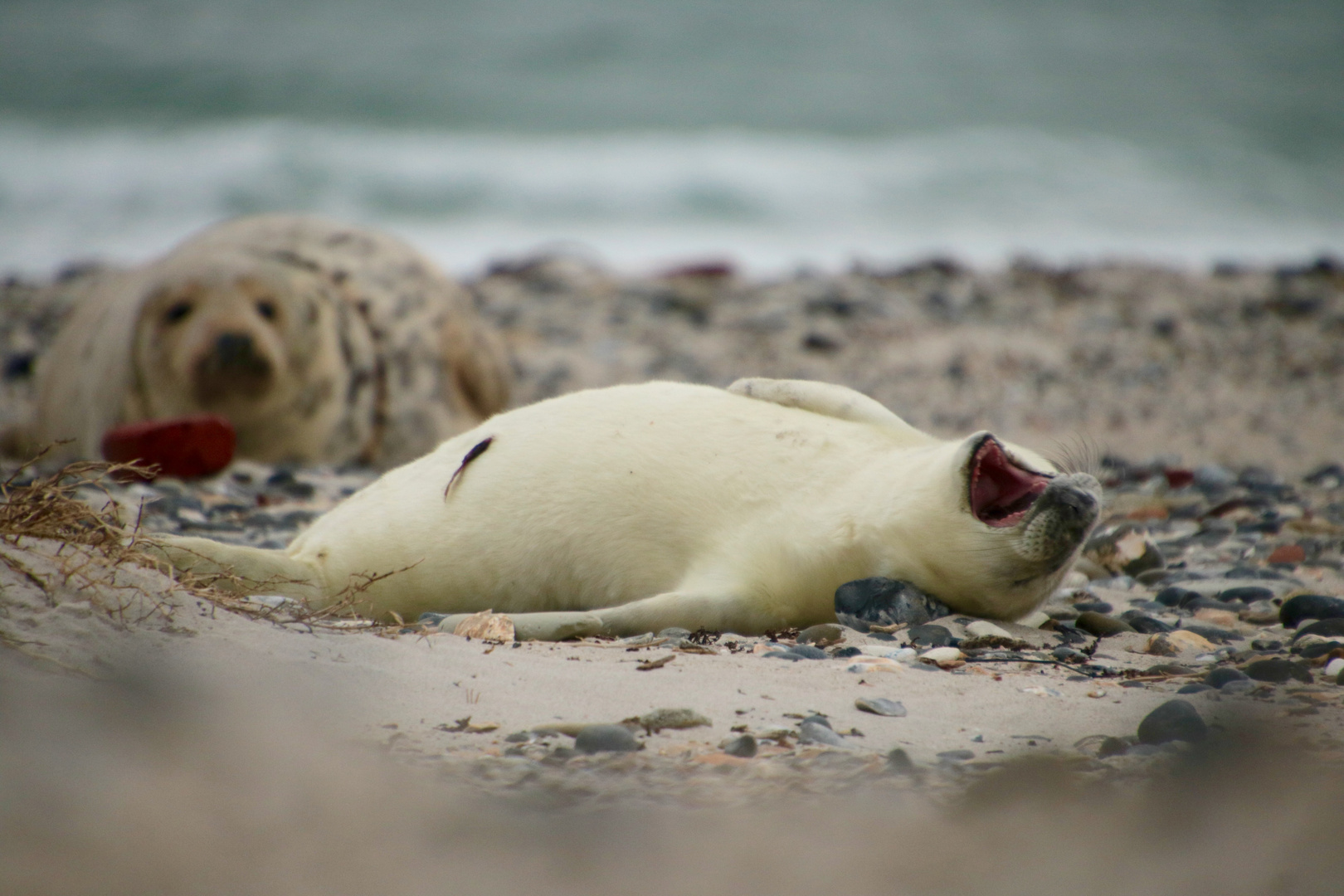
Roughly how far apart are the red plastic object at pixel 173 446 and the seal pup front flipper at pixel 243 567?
2.31 m

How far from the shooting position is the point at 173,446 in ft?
16.7

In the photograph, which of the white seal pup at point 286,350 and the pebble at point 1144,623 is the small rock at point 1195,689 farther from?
the white seal pup at point 286,350

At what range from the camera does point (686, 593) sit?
8.79ft

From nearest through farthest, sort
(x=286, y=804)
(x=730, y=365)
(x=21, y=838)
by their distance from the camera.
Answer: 1. (x=21, y=838)
2. (x=286, y=804)
3. (x=730, y=365)

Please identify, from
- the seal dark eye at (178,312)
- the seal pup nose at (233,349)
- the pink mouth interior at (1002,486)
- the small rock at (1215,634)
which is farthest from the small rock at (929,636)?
the seal dark eye at (178,312)

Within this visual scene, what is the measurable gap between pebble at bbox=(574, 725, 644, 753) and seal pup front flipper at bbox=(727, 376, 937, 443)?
1.42 metres

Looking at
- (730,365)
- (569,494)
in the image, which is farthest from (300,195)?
(569,494)

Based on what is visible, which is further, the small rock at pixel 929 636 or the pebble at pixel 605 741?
the small rock at pixel 929 636

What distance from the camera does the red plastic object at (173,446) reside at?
5.07 m

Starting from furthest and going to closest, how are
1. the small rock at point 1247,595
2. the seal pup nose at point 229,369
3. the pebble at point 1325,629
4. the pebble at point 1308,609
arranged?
the seal pup nose at point 229,369 < the small rock at point 1247,595 < the pebble at point 1308,609 < the pebble at point 1325,629

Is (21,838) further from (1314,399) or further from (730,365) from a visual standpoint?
(1314,399)

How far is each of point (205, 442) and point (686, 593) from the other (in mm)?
3222

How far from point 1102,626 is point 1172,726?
1.00 metres

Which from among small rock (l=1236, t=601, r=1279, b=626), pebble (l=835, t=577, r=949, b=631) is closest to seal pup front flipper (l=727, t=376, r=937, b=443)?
pebble (l=835, t=577, r=949, b=631)
